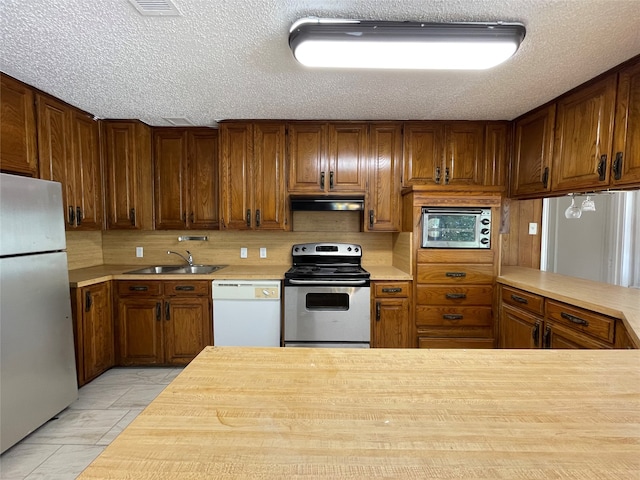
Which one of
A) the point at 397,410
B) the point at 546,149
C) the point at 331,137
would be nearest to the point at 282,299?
the point at 331,137

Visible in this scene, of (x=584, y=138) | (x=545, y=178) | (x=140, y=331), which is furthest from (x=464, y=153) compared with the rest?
(x=140, y=331)

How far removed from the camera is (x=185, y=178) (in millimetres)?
3014

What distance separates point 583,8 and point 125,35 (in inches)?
86.7

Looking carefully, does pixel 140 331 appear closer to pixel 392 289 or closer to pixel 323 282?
pixel 323 282

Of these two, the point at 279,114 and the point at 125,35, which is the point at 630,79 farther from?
the point at 125,35

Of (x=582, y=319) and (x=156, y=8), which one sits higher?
(x=156, y=8)

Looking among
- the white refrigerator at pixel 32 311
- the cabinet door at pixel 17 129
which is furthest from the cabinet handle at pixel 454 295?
the cabinet door at pixel 17 129

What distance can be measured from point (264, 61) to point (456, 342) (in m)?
2.63

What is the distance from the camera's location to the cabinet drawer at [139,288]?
2.70m

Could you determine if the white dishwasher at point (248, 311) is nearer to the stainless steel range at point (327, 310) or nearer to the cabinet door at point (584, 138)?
the stainless steel range at point (327, 310)

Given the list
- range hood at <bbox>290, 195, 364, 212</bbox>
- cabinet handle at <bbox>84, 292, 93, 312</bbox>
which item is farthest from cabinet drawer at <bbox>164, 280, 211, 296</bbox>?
range hood at <bbox>290, 195, 364, 212</bbox>

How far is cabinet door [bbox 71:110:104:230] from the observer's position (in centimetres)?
258

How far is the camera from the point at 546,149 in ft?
7.89

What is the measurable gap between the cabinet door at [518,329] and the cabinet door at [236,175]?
241cm
